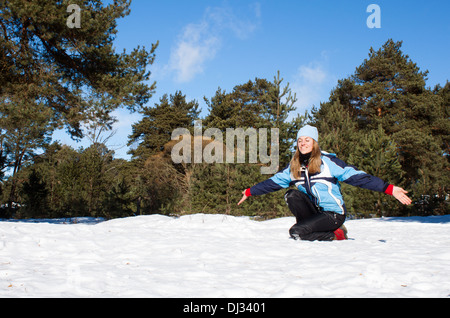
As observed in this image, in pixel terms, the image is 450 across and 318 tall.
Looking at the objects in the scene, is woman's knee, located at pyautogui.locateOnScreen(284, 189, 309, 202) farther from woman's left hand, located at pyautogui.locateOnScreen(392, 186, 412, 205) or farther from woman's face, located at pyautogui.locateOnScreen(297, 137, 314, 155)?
woman's left hand, located at pyautogui.locateOnScreen(392, 186, 412, 205)

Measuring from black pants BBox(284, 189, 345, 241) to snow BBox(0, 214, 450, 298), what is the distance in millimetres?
208

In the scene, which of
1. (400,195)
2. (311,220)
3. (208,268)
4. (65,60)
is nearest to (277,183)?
(311,220)

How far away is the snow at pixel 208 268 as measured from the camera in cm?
207

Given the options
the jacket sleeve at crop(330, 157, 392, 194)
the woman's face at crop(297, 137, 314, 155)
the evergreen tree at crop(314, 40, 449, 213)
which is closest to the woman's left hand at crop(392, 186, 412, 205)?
the jacket sleeve at crop(330, 157, 392, 194)

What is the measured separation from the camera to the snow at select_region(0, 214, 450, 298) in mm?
2074

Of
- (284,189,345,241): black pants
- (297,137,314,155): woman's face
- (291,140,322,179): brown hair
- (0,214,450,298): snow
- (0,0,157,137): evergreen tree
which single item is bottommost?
(0,214,450,298): snow

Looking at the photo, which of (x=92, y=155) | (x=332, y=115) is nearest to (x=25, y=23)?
(x=92, y=155)

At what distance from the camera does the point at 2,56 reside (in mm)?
8758

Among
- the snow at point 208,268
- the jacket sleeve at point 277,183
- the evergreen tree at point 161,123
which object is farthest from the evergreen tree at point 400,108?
the snow at point 208,268

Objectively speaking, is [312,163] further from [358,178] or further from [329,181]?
[358,178]

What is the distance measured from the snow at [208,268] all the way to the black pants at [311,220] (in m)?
0.21

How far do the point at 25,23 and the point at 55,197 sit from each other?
976 cm

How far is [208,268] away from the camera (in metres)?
2.69

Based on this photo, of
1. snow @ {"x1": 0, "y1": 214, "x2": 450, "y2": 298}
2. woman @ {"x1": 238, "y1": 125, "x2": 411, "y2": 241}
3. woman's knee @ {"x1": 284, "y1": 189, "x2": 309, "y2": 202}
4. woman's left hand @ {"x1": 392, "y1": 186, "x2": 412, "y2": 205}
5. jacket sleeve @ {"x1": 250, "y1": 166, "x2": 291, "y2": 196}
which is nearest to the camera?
snow @ {"x1": 0, "y1": 214, "x2": 450, "y2": 298}
